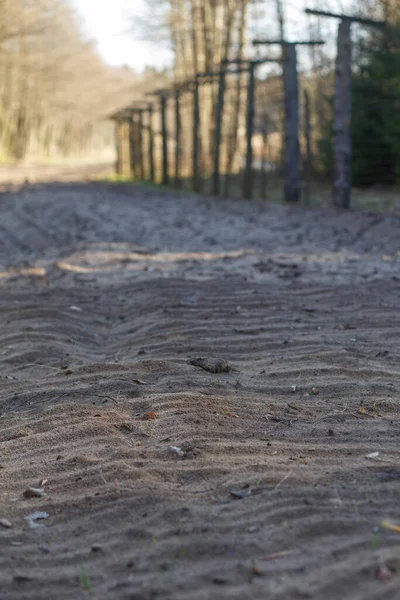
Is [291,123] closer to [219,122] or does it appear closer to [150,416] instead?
[219,122]

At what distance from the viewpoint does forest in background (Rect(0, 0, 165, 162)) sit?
41750 millimetres

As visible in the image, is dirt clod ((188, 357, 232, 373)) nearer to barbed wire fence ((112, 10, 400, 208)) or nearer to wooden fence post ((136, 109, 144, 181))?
barbed wire fence ((112, 10, 400, 208))

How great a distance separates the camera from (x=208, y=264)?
29.1 feet

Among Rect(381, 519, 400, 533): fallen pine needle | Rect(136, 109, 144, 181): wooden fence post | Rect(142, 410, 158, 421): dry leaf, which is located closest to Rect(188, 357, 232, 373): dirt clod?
Rect(142, 410, 158, 421): dry leaf

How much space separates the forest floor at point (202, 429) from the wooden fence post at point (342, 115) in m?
5.74

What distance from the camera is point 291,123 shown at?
16469 millimetres

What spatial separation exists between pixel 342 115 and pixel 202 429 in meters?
11.3

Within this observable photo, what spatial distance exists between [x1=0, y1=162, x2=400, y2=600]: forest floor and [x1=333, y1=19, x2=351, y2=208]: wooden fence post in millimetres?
5740

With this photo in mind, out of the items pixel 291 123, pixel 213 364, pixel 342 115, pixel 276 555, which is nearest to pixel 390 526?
pixel 276 555

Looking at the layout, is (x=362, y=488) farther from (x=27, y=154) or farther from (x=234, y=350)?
(x=27, y=154)

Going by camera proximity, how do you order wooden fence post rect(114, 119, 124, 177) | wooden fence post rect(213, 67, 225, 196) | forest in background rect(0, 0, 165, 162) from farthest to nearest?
forest in background rect(0, 0, 165, 162), wooden fence post rect(114, 119, 124, 177), wooden fence post rect(213, 67, 225, 196)

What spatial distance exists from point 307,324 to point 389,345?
0.84 m

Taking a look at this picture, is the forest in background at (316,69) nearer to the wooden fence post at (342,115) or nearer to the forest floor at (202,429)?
the wooden fence post at (342,115)

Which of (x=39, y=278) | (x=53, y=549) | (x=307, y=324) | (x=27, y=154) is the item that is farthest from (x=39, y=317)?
(x=27, y=154)
